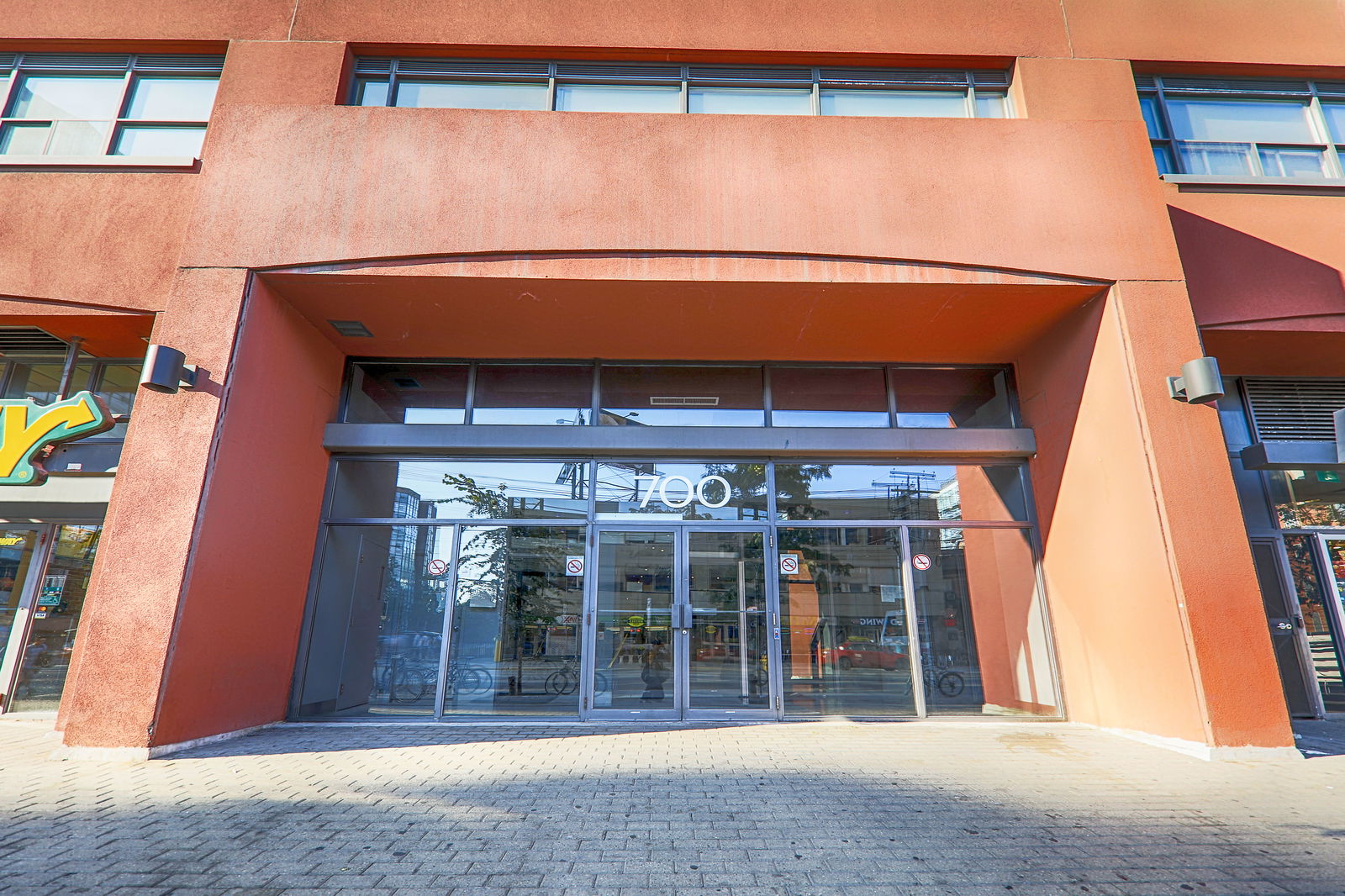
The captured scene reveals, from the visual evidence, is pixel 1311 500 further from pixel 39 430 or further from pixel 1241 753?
pixel 39 430

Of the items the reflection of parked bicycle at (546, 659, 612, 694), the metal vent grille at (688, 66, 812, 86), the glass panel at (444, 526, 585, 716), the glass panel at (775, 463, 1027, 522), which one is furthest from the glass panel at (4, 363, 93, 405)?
the glass panel at (775, 463, 1027, 522)

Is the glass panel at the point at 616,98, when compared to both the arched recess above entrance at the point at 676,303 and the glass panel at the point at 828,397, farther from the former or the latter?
the glass panel at the point at 828,397

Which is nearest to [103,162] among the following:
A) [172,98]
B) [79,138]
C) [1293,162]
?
[79,138]

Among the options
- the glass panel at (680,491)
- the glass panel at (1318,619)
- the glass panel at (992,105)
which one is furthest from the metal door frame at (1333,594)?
the glass panel at (680,491)

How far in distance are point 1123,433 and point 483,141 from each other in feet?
23.9

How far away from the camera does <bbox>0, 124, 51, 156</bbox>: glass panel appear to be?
7660 millimetres

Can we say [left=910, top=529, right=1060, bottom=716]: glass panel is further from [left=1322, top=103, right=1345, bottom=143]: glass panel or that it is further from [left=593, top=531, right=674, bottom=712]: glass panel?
[left=1322, top=103, right=1345, bottom=143]: glass panel

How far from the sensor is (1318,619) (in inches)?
319

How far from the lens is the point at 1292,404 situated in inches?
337

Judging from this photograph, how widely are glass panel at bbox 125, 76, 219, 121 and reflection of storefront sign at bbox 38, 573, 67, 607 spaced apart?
5.56 metres

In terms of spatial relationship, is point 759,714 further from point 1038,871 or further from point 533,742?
point 1038,871

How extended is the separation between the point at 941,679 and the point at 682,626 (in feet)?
10.2

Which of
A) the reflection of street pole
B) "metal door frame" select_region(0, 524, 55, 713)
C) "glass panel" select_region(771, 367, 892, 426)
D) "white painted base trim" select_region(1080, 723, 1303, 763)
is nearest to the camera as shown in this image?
"white painted base trim" select_region(1080, 723, 1303, 763)

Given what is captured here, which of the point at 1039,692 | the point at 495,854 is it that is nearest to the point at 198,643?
the point at 495,854
